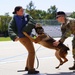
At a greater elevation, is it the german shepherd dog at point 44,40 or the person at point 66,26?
the person at point 66,26

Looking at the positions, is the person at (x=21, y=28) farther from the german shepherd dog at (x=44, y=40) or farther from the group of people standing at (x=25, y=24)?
the german shepherd dog at (x=44, y=40)

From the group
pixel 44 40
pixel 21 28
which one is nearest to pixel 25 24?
pixel 21 28

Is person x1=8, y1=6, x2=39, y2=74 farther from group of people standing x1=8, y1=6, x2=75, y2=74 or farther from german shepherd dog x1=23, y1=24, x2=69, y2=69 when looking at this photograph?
german shepherd dog x1=23, y1=24, x2=69, y2=69

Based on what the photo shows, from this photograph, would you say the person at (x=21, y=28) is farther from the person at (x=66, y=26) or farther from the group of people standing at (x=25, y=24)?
the person at (x=66, y=26)

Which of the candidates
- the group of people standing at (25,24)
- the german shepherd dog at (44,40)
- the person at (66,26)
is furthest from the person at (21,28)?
the person at (66,26)

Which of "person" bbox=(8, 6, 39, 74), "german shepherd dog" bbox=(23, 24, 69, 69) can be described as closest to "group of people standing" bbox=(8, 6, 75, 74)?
"person" bbox=(8, 6, 39, 74)

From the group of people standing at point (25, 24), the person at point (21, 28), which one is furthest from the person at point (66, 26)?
the person at point (21, 28)

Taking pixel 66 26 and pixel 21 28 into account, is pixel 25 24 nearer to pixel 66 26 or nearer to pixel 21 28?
pixel 21 28

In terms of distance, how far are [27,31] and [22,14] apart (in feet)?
1.48

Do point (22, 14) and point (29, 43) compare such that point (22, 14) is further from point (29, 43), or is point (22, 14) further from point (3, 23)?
point (3, 23)

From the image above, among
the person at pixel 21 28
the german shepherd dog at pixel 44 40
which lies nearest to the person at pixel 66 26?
the german shepherd dog at pixel 44 40

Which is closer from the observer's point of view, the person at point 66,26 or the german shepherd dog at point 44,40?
the person at point 66,26

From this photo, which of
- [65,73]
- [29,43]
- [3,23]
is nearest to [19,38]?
[29,43]

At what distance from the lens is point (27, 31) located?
7.24 meters
